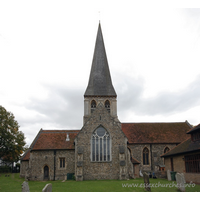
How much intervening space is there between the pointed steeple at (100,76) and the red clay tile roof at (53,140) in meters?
9.18

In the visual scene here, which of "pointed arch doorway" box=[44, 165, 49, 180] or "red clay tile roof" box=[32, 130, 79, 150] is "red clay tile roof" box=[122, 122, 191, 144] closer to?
"red clay tile roof" box=[32, 130, 79, 150]

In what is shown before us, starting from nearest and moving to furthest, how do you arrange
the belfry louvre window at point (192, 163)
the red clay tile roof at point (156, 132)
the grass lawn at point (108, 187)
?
the grass lawn at point (108, 187) → the belfry louvre window at point (192, 163) → the red clay tile roof at point (156, 132)

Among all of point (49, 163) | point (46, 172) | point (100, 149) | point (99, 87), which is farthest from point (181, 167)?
point (99, 87)

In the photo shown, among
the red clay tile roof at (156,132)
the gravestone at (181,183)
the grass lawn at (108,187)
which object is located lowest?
the grass lawn at (108,187)

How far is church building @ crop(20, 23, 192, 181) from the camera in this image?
2477 centimetres

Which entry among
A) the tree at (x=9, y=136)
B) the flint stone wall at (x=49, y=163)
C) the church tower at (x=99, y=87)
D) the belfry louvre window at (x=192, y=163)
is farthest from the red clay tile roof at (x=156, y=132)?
the tree at (x=9, y=136)

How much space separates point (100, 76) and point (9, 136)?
2070 cm

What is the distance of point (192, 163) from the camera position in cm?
1914

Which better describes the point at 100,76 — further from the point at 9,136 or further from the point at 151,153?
the point at 9,136

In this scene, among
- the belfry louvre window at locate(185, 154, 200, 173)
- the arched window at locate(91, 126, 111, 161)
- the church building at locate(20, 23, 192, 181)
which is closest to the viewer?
the belfry louvre window at locate(185, 154, 200, 173)

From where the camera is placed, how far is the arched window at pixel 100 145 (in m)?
25.3

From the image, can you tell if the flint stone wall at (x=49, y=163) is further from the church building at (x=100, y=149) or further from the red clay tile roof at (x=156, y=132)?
the red clay tile roof at (x=156, y=132)

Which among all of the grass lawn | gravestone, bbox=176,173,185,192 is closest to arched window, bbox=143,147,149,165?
the grass lawn

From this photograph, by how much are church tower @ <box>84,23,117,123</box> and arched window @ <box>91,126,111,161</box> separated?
33.6ft
